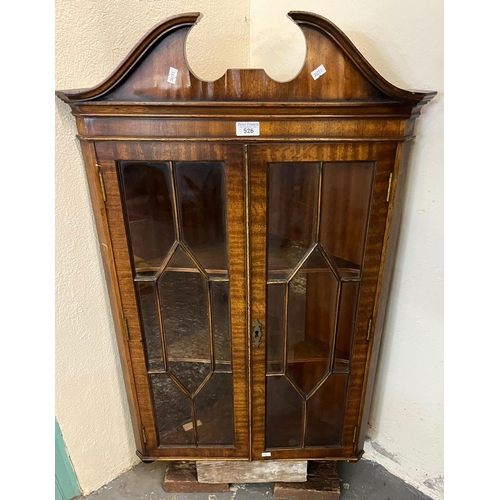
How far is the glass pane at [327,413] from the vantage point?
Answer: 113cm

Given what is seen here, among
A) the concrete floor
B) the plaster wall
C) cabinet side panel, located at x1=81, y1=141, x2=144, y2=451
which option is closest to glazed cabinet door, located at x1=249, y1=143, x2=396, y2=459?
the concrete floor

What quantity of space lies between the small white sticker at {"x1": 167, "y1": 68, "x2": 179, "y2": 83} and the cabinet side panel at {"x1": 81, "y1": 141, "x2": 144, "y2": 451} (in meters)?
0.22

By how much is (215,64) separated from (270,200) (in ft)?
1.87

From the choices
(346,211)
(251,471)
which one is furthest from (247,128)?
(251,471)

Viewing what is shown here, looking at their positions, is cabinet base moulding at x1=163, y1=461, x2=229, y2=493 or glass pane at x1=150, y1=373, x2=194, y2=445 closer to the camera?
glass pane at x1=150, y1=373, x2=194, y2=445

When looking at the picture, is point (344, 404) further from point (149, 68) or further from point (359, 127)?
point (149, 68)

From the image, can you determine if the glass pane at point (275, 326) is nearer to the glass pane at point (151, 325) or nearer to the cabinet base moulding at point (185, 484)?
the glass pane at point (151, 325)

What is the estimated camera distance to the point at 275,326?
1.04m

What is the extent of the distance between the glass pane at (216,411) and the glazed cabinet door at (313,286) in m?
0.07

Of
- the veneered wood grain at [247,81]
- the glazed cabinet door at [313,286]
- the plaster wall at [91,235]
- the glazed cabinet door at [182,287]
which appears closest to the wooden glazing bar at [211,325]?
the glazed cabinet door at [182,287]

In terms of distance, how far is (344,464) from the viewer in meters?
1.39

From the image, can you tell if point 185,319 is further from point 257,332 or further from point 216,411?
point 216,411

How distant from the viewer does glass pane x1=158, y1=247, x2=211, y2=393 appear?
3.27 ft

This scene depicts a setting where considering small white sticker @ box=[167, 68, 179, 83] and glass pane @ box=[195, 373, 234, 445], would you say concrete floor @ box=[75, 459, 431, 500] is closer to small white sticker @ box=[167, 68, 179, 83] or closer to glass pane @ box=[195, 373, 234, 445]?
glass pane @ box=[195, 373, 234, 445]
